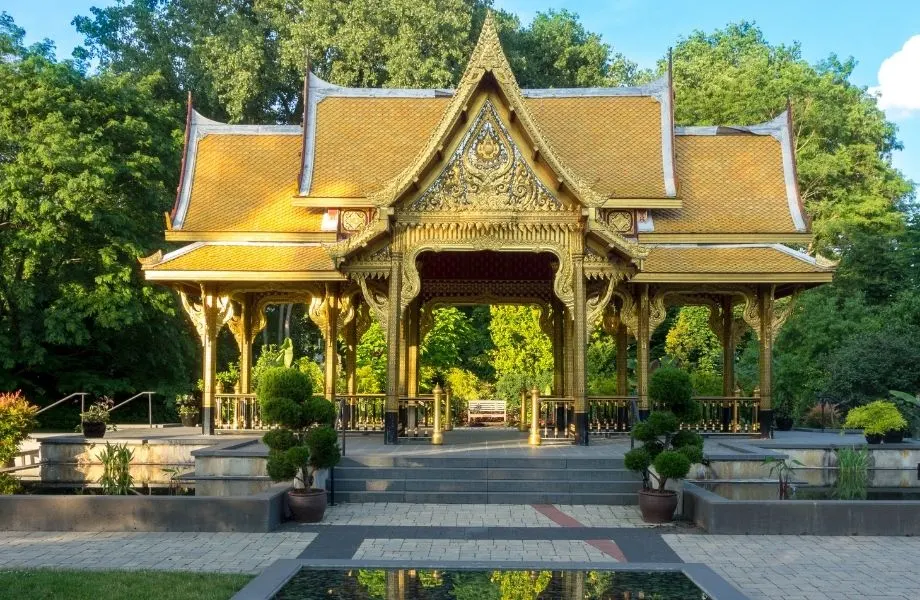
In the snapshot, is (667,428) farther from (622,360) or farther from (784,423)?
(784,423)

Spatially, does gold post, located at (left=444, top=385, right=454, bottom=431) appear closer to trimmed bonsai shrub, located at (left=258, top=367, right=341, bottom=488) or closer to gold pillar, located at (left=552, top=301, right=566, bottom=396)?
gold pillar, located at (left=552, top=301, right=566, bottom=396)

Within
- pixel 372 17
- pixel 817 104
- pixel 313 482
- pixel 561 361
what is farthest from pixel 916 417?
pixel 372 17

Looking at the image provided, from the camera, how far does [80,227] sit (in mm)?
29188

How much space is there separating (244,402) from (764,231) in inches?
464

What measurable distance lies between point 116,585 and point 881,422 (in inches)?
519

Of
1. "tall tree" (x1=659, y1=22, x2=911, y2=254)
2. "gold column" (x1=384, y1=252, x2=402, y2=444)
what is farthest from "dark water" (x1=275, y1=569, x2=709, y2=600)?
"tall tree" (x1=659, y1=22, x2=911, y2=254)

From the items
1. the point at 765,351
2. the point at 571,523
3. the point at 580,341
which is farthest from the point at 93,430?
the point at 765,351

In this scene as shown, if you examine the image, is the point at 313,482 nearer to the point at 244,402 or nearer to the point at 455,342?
the point at 244,402

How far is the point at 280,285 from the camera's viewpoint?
66.6ft

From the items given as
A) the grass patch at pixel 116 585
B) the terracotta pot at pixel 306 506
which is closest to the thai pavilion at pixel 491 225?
the terracotta pot at pixel 306 506

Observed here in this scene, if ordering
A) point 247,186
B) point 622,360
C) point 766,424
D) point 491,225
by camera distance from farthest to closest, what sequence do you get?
point 622,360
point 247,186
point 766,424
point 491,225

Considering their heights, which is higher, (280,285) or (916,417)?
(280,285)

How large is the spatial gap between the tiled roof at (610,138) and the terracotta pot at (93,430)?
1092 centimetres

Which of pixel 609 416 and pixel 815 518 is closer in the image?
pixel 815 518
